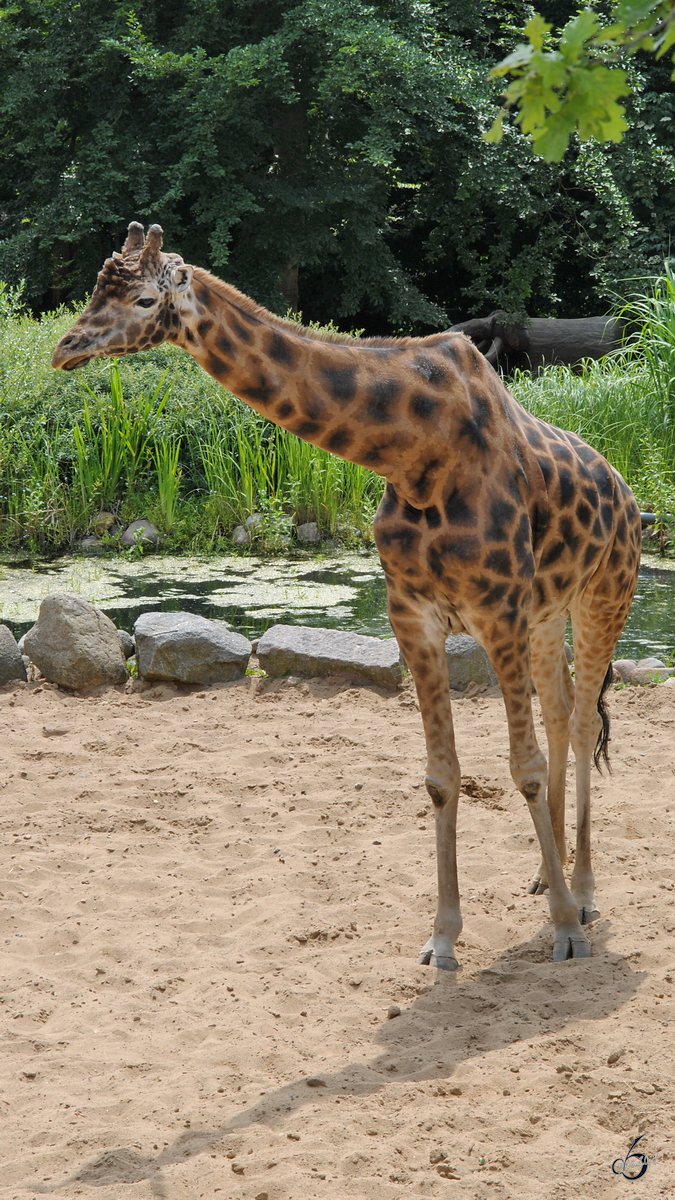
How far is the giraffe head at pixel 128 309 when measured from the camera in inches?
123

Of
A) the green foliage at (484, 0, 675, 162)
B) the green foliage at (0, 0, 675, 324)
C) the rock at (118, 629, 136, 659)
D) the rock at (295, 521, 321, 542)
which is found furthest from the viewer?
the green foliage at (0, 0, 675, 324)

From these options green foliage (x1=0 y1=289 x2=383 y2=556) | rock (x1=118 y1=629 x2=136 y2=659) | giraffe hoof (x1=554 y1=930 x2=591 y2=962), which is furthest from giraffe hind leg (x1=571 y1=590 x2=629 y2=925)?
green foliage (x1=0 y1=289 x2=383 y2=556)

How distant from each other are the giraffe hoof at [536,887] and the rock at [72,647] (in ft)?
11.1

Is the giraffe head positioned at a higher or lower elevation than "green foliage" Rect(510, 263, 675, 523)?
higher

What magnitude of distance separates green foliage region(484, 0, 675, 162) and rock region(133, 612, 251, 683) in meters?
5.27

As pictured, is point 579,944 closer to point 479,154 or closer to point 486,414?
point 486,414

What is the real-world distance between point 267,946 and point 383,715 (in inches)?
96.1

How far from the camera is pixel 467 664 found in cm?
672

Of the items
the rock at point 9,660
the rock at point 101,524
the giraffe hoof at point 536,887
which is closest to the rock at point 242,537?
the rock at point 101,524

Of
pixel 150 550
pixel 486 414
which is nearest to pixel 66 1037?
pixel 486 414

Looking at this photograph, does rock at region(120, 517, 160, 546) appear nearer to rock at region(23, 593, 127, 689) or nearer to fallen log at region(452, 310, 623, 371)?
rock at region(23, 593, 127, 689)

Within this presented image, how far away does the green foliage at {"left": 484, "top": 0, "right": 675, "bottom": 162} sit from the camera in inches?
64.0

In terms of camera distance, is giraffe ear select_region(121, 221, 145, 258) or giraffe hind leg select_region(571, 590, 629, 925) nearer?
giraffe ear select_region(121, 221, 145, 258)

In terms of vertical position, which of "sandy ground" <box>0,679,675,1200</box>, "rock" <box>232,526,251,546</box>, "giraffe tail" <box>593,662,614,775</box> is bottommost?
"sandy ground" <box>0,679,675,1200</box>
